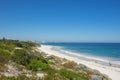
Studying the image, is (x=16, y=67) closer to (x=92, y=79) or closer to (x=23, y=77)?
(x=23, y=77)

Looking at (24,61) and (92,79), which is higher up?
(24,61)

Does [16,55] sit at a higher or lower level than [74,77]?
higher

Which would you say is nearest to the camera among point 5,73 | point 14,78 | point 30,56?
point 14,78

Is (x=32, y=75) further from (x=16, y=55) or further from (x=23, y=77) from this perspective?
(x=16, y=55)

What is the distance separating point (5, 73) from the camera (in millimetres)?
12273

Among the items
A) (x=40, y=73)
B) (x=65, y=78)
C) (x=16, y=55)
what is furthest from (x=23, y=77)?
(x=16, y=55)

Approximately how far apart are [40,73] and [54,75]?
0.98 m

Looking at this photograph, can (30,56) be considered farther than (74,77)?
Yes

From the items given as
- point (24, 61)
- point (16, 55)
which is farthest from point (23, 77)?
point (16, 55)

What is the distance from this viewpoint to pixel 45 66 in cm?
1517

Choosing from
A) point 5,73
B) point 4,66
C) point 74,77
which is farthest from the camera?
point 74,77

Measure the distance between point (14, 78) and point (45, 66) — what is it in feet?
13.3

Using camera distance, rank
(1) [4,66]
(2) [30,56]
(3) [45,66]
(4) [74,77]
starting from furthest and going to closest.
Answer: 1. (2) [30,56]
2. (3) [45,66]
3. (4) [74,77]
4. (1) [4,66]

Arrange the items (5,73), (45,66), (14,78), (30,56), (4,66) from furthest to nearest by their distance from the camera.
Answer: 1. (30,56)
2. (45,66)
3. (4,66)
4. (5,73)
5. (14,78)
